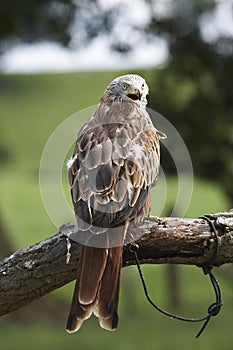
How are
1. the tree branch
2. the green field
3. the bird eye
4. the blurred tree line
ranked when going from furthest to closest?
1. the green field
2. the blurred tree line
3. the bird eye
4. the tree branch

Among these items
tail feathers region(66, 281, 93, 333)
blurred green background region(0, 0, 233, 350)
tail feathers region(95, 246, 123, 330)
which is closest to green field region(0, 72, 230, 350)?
blurred green background region(0, 0, 233, 350)

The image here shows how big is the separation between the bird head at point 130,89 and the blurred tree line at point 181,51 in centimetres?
574

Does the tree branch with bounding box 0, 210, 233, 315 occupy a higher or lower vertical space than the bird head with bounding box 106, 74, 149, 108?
lower

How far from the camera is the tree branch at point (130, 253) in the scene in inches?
136

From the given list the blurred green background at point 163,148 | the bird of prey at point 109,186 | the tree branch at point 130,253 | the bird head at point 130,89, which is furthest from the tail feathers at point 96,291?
the blurred green background at point 163,148

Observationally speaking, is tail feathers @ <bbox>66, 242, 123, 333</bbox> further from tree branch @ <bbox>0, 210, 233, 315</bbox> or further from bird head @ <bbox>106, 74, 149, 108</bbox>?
bird head @ <bbox>106, 74, 149, 108</bbox>

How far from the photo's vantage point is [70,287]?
1438 centimetres

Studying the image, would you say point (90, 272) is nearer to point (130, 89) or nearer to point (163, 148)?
point (130, 89)

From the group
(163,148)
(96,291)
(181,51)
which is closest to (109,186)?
(96,291)

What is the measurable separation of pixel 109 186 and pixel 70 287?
11.3 meters

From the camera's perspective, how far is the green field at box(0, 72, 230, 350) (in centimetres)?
1070

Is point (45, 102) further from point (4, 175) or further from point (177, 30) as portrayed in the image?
point (177, 30)

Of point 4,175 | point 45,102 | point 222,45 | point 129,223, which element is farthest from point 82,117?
point 45,102

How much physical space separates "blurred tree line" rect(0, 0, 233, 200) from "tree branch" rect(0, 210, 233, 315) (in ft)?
19.3
